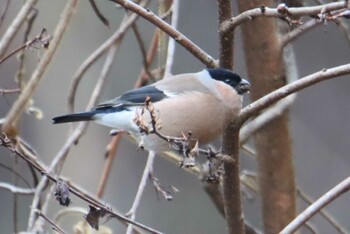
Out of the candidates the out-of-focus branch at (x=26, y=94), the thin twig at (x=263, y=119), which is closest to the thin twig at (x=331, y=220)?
the thin twig at (x=263, y=119)

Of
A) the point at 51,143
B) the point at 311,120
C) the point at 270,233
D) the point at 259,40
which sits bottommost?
the point at 270,233

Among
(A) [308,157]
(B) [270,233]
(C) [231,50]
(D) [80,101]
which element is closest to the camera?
(C) [231,50]

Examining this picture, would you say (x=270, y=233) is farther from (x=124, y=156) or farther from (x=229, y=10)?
(x=124, y=156)

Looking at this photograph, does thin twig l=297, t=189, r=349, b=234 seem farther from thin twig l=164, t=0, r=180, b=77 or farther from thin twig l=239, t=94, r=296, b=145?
thin twig l=164, t=0, r=180, b=77

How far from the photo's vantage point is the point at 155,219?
540 cm

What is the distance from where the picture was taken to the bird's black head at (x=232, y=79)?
220cm

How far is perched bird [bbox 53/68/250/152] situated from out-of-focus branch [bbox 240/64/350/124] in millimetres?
353

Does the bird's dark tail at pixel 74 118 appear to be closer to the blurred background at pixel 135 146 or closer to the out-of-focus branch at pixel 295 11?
the out-of-focus branch at pixel 295 11

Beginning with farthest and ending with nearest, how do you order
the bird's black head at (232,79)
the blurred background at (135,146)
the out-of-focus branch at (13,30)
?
the blurred background at (135,146) → the bird's black head at (232,79) → the out-of-focus branch at (13,30)

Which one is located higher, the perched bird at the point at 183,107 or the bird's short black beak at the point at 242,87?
the bird's short black beak at the point at 242,87

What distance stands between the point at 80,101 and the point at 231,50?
3.45 metres

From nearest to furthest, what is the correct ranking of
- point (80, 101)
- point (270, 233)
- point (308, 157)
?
point (270, 233) → point (308, 157) → point (80, 101)

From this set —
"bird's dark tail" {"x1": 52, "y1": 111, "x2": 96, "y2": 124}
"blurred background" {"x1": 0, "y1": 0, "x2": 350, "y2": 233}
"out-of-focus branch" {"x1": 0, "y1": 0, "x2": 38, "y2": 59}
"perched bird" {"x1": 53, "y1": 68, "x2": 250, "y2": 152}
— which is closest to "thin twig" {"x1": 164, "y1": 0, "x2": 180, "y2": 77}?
"perched bird" {"x1": 53, "y1": 68, "x2": 250, "y2": 152}

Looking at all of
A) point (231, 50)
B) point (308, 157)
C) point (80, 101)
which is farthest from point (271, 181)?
point (80, 101)
